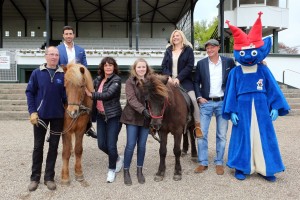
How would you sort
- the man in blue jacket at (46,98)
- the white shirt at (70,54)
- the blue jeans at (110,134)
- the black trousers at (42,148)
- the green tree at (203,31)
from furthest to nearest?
the green tree at (203,31) < the white shirt at (70,54) < the blue jeans at (110,134) < the black trousers at (42,148) < the man in blue jacket at (46,98)

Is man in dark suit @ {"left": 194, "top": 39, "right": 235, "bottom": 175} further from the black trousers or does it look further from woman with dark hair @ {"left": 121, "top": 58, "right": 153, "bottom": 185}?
the black trousers

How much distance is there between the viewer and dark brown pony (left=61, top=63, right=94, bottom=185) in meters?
3.70

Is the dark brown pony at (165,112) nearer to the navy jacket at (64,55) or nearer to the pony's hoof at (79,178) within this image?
the pony's hoof at (79,178)

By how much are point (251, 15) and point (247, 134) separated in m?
19.2

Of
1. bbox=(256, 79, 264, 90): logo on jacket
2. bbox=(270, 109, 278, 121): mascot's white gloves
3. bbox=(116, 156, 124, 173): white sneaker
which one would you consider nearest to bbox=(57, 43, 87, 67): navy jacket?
bbox=(116, 156, 124, 173): white sneaker

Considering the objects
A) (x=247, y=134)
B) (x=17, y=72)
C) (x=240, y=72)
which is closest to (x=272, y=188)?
(x=247, y=134)

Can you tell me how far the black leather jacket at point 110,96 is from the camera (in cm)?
399

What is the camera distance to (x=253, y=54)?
428 centimetres

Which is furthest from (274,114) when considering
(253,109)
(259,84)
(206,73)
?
(206,73)

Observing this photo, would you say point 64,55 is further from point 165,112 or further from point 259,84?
point 259,84

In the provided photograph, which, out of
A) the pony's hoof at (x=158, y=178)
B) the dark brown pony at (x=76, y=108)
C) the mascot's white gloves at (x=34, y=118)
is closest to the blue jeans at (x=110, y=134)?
the dark brown pony at (x=76, y=108)

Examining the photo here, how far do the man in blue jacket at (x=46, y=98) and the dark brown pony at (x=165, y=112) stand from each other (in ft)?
3.94

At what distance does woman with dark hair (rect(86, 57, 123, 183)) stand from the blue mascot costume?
1773mm

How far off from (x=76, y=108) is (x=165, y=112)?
139cm
